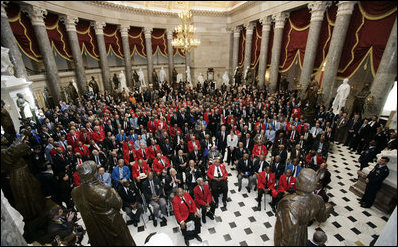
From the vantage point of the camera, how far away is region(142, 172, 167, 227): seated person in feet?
17.3

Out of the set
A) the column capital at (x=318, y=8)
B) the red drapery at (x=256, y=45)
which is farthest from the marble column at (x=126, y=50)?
the column capital at (x=318, y=8)

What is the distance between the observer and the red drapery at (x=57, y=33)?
11891mm

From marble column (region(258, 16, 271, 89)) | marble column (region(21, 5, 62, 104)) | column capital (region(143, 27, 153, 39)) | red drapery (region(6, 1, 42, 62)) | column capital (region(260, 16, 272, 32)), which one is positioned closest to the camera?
red drapery (region(6, 1, 42, 62))

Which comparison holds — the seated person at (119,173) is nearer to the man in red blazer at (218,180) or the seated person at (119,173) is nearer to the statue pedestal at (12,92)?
the man in red blazer at (218,180)

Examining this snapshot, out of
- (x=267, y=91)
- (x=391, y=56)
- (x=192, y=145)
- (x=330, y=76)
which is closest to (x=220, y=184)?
(x=192, y=145)

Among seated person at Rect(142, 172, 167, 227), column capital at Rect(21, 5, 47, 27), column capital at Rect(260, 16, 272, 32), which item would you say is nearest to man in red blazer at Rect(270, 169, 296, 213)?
seated person at Rect(142, 172, 167, 227)

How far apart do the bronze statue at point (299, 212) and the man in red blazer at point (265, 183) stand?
11.0 ft

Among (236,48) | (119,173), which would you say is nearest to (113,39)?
(236,48)

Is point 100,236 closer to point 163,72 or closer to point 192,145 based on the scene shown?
point 192,145

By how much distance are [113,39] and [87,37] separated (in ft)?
11.3

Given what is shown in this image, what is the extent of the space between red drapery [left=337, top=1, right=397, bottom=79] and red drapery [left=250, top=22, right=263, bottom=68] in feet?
27.8

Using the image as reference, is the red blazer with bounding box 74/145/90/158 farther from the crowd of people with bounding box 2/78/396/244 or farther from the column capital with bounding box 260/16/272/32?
the column capital with bounding box 260/16/272/32

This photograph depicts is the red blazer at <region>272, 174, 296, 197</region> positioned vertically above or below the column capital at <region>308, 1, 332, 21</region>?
below

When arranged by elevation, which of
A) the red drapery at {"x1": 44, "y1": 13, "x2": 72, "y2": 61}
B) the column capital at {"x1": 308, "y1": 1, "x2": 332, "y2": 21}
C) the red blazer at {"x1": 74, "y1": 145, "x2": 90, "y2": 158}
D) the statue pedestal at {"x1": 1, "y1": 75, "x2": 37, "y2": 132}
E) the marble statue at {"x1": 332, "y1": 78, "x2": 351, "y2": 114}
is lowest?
the red blazer at {"x1": 74, "y1": 145, "x2": 90, "y2": 158}
